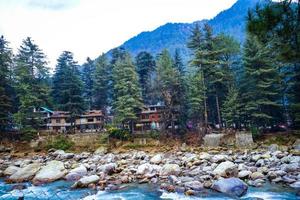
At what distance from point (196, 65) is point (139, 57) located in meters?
13.8

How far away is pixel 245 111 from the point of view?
31250mm

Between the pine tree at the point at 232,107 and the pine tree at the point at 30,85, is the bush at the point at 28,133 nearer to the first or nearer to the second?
the pine tree at the point at 30,85

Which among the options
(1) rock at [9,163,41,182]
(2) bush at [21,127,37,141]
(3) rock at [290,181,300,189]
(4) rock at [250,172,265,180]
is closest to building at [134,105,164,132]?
(2) bush at [21,127,37,141]

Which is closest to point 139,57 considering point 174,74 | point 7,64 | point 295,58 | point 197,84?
point 174,74

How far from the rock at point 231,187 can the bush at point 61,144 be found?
76.7ft

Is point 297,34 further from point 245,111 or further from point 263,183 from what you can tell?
point 245,111

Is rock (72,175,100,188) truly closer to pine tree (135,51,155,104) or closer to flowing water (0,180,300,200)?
flowing water (0,180,300,200)

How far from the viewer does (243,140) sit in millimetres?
29625

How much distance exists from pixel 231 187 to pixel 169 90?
23634mm

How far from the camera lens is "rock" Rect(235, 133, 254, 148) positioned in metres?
29.2

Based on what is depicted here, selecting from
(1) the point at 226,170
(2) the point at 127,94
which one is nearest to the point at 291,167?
(1) the point at 226,170

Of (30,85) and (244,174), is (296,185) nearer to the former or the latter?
(244,174)

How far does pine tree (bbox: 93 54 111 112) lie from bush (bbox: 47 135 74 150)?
40.3 ft

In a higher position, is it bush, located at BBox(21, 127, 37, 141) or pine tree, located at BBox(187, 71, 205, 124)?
pine tree, located at BBox(187, 71, 205, 124)
